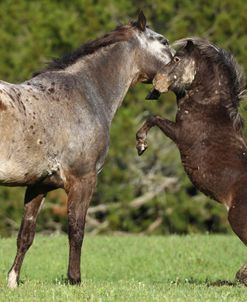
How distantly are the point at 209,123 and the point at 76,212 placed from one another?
168 centimetres

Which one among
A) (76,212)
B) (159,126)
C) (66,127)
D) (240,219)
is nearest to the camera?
(240,219)

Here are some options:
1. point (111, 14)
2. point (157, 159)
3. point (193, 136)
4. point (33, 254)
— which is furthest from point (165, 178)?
point (193, 136)

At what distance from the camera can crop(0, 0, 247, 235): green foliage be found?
24.3 metres

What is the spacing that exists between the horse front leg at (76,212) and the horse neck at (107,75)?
85cm

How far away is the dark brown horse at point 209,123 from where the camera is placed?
987 centimetres

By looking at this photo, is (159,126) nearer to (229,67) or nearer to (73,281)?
(229,67)

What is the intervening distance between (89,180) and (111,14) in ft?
51.7

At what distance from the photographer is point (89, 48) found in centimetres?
1088

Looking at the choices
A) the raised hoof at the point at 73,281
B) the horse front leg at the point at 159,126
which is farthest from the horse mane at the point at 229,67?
the raised hoof at the point at 73,281

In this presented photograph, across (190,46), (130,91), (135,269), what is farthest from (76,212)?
(130,91)

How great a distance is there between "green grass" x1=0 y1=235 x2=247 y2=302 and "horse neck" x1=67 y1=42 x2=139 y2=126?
6.28ft

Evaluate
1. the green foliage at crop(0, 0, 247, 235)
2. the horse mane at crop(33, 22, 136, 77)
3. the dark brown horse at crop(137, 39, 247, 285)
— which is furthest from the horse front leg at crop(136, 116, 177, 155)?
the green foliage at crop(0, 0, 247, 235)

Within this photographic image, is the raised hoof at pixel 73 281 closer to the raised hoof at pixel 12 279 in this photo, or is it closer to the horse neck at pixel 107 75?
the raised hoof at pixel 12 279

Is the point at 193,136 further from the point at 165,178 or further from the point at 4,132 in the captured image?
the point at 165,178
